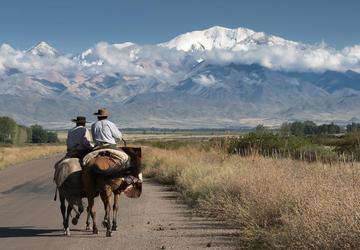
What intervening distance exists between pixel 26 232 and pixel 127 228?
2017 millimetres

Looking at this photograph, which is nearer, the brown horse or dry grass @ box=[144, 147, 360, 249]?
dry grass @ box=[144, 147, 360, 249]

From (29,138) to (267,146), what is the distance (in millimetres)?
137006

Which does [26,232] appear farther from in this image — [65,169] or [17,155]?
[17,155]

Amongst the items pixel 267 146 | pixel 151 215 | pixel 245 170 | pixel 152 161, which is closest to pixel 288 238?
pixel 151 215

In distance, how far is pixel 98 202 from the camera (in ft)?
66.7

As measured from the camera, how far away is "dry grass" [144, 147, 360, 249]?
934cm

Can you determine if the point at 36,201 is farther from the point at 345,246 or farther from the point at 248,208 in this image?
the point at 345,246

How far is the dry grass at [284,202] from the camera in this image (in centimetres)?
934

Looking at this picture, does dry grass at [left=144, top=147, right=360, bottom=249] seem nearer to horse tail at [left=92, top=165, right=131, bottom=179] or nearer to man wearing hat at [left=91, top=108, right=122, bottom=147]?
horse tail at [left=92, top=165, right=131, bottom=179]

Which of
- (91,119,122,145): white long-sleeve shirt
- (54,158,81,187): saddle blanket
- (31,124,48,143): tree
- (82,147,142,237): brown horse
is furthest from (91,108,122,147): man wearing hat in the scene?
(31,124,48,143): tree

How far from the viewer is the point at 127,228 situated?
1448cm

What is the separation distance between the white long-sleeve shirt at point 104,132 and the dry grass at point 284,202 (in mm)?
2835

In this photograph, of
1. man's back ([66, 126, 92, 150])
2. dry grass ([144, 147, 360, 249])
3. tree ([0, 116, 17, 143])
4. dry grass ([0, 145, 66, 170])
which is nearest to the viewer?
dry grass ([144, 147, 360, 249])

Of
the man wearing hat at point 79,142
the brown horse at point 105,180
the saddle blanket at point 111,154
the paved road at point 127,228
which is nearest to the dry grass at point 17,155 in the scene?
the paved road at point 127,228
